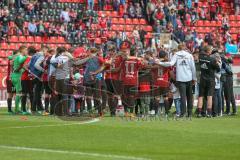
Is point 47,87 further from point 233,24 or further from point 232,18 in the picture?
point 232,18

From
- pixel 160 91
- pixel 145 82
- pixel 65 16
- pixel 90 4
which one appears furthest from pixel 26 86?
pixel 90 4

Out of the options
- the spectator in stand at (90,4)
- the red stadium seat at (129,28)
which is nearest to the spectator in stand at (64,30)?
the spectator in stand at (90,4)

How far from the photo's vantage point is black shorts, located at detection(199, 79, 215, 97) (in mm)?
23531

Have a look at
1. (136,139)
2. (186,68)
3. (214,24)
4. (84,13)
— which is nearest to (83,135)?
(136,139)

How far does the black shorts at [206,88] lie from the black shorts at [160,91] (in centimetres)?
116

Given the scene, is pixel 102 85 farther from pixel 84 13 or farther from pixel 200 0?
pixel 200 0

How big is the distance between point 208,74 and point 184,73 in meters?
0.80

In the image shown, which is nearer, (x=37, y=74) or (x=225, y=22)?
(x=37, y=74)

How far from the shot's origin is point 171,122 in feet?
68.7

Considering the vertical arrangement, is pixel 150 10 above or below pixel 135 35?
above

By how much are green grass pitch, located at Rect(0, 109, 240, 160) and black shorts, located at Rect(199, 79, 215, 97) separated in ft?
7.18

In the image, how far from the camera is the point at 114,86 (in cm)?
2375

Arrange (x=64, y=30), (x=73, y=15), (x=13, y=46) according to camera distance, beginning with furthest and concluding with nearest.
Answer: (x=73, y=15), (x=64, y=30), (x=13, y=46)

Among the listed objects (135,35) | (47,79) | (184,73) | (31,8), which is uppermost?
(31,8)
